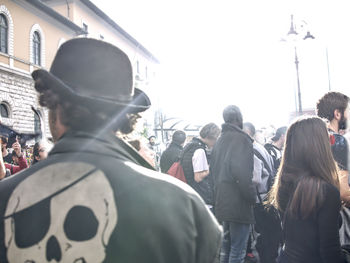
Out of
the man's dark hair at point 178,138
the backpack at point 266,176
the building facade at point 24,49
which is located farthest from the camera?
the building facade at point 24,49

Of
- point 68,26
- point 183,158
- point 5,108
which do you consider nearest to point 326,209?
point 183,158

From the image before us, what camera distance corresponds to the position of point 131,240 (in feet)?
3.45

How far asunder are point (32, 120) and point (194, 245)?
1829 cm

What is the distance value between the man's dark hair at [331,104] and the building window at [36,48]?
18.9 metres

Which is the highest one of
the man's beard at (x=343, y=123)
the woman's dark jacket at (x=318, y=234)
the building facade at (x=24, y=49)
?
the building facade at (x=24, y=49)

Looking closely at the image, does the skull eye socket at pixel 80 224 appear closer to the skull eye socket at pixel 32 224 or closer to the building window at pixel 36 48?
the skull eye socket at pixel 32 224

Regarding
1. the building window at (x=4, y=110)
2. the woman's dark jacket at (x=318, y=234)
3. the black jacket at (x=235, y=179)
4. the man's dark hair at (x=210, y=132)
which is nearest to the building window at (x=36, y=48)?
the building window at (x=4, y=110)

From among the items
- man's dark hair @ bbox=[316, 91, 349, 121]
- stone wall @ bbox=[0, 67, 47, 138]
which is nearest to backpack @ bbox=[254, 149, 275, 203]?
man's dark hair @ bbox=[316, 91, 349, 121]

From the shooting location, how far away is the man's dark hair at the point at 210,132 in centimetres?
462

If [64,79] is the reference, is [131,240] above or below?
below

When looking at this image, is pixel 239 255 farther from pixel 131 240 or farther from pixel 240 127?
pixel 131 240

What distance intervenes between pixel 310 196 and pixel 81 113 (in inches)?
61.5

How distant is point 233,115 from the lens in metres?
3.91

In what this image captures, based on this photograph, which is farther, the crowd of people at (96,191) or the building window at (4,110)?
the building window at (4,110)
